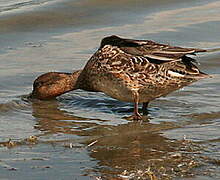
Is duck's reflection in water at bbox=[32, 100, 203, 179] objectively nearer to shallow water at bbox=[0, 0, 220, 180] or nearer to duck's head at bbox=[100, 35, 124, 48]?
shallow water at bbox=[0, 0, 220, 180]

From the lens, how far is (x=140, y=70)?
7695 mm

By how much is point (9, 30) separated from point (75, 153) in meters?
5.35

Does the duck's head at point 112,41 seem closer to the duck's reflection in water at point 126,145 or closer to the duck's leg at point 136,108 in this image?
the duck's leg at point 136,108

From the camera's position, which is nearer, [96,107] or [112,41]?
[112,41]

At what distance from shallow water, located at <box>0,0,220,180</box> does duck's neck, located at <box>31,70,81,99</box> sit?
0.37 ft

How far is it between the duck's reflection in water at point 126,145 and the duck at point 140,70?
419mm

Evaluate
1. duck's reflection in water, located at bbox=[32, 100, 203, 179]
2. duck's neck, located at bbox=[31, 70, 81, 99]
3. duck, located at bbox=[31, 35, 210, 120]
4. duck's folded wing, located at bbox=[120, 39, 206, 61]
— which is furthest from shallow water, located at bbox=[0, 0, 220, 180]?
duck's folded wing, located at bbox=[120, 39, 206, 61]

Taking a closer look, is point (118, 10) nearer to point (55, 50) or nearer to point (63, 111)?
point (55, 50)

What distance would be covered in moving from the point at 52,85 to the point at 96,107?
70 centimetres

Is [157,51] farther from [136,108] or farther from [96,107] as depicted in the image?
[96,107]

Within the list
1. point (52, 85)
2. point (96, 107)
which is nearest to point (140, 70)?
point (96, 107)

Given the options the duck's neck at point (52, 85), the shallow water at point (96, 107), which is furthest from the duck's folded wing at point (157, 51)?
the duck's neck at point (52, 85)

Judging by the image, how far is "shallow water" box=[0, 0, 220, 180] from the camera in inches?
231

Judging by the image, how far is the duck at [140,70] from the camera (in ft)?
25.1
